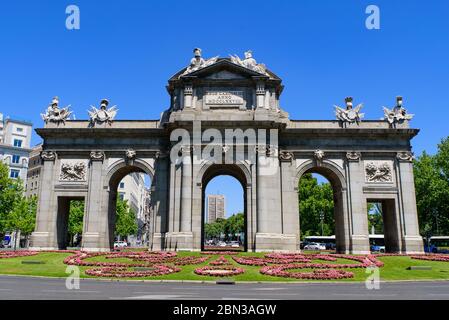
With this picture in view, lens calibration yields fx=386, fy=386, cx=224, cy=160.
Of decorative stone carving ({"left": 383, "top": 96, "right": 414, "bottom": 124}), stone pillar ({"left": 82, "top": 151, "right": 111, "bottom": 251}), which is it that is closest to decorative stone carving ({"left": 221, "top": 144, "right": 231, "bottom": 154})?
stone pillar ({"left": 82, "top": 151, "right": 111, "bottom": 251})

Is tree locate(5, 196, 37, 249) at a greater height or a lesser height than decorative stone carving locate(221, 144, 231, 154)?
lesser

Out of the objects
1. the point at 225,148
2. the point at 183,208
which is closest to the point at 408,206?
the point at 225,148

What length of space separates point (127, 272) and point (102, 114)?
26.0 metres

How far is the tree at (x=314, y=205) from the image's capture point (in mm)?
85125

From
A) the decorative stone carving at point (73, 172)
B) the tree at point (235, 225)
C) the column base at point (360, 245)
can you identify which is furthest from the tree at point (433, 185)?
the tree at point (235, 225)

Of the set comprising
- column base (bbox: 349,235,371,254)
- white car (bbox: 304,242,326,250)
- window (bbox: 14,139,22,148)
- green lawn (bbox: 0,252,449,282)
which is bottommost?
white car (bbox: 304,242,326,250)

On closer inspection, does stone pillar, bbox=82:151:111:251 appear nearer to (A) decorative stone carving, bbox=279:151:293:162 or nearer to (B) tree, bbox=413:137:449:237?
(A) decorative stone carving, bbox=279:151:293:162

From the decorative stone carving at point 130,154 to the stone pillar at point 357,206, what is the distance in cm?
2523

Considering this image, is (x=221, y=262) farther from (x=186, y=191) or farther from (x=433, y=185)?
(x=433, y=185)

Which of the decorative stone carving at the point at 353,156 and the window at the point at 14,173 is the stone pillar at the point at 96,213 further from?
the window at the point at 14,173

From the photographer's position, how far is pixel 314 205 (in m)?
84.9

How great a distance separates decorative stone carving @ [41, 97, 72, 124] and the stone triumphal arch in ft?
0.40

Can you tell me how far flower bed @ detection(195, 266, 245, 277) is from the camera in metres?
26.6

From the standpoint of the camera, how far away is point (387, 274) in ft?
92.1
